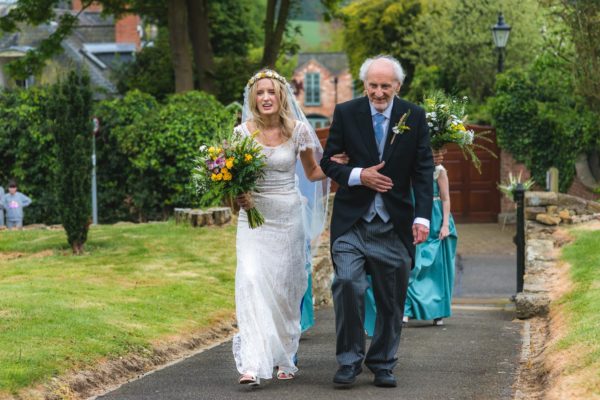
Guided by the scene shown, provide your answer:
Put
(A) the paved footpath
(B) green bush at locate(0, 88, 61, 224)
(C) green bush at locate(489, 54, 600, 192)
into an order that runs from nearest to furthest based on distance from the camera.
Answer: (A) the paved footpath, (B) green bush at locate(0, 88, 61, 224), (C) green bush at locate(489, 54, 600, 192)

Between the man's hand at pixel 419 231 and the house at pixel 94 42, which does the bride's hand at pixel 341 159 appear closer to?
the man's hand at pixel 419 231

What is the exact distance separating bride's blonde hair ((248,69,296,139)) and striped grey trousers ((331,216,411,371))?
1.07m

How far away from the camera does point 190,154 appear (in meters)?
27.3

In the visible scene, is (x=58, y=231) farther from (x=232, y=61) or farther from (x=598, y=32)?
(x=232, y=61)

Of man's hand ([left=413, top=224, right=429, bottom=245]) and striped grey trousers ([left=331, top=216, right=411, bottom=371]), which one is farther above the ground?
man's hand ([left=413, top=224, right=429, bottom=245])

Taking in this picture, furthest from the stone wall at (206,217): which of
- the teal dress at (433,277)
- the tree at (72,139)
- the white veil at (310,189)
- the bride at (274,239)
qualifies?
the bride at (274,239)

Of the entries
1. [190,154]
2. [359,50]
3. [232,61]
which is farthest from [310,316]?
[359,50]

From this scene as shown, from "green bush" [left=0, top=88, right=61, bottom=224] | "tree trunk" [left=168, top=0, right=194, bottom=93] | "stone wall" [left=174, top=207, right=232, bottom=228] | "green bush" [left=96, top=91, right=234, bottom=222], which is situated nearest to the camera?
"stone wall" [left=174, top=207, right=232, bottom=228]

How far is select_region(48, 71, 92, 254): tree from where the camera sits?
17359 mm

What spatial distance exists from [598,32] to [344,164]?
1878 cm

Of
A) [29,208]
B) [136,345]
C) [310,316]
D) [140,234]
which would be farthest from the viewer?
[29,208]

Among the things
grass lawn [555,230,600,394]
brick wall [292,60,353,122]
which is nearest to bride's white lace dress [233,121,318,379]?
grass lawn [555,230,600,394]

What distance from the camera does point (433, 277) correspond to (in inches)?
511

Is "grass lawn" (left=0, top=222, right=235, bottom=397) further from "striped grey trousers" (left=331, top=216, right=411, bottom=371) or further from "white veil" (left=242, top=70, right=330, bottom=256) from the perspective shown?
"striped grey trousers" (left=331, top=216, right=411, bottom=371)
